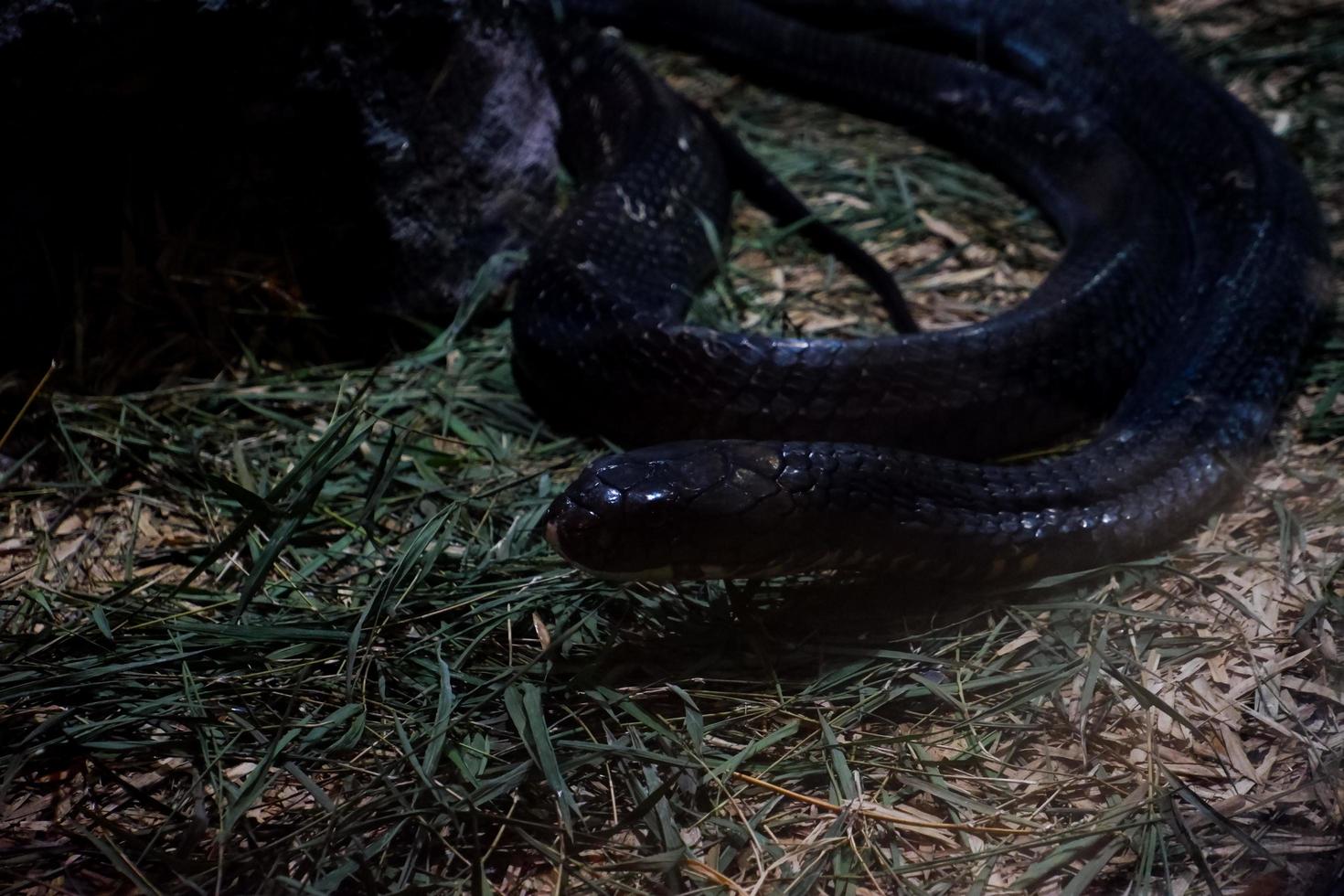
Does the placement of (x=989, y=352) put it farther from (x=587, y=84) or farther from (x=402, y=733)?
(x=587, y=84)

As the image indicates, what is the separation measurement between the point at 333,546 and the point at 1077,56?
4615mm

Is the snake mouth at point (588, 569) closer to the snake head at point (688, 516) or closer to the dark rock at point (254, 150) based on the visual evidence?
the snake head at point (688, 516)

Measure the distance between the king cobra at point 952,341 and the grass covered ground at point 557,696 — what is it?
0.69 ft

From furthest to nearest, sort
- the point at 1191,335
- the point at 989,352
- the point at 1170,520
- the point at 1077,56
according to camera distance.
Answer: the point at 1077,56 → the point at 1191,335 → the point at 989,352 → the point at 1170,520

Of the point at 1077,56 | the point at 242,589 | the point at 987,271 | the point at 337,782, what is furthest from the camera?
the point at 1077,56

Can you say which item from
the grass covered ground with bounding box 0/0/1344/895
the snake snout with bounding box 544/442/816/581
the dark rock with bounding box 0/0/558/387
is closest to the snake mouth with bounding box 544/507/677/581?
Answer: the snake snout with bounding box 544/442/816/581

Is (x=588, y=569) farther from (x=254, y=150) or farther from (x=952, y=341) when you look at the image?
(x=254, y=150)

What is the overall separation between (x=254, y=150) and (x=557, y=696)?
2430mm

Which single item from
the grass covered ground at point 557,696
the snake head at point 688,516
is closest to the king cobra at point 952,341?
the snake head at point 688,516

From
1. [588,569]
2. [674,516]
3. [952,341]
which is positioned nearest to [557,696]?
[588,569]

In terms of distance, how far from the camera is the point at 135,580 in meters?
3.15

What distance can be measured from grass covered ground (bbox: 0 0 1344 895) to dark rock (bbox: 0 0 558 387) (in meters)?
0.60

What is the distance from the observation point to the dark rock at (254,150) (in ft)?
11.8

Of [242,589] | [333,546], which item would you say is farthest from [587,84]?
[242,589]
